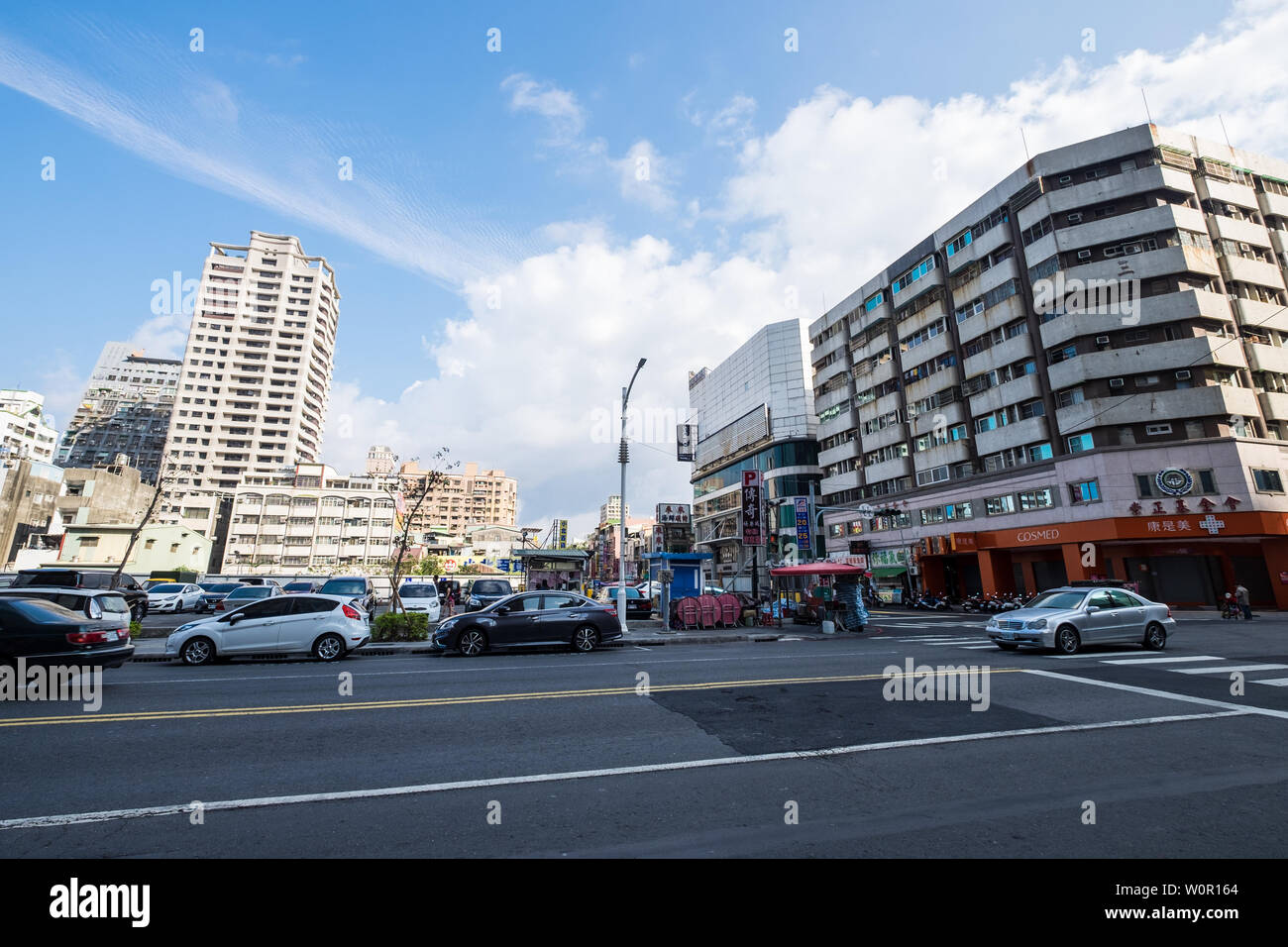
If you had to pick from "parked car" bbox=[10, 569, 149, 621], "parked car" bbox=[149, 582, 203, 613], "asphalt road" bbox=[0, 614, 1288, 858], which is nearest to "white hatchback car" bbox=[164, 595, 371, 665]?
"asphalt road" bbox=[0, 614, 1288, 858]

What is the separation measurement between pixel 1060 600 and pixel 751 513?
14073 millimetres

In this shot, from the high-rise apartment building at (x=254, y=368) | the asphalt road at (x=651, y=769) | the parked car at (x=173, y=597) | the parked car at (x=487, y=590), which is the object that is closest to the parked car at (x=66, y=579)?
the parked car at (x=173, y=597)

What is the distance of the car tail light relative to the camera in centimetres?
962

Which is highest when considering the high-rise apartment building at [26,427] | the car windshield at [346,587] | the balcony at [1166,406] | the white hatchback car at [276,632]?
the high-rise apartment building at [26,427]

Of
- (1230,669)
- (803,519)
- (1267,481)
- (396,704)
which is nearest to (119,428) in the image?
(803,519)

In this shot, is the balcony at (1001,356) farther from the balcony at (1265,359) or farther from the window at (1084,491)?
the balcony at (1265,359)

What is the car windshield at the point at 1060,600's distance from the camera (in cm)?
1432

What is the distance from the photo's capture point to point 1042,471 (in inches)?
1388

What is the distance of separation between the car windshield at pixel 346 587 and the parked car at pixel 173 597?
13.8 metres

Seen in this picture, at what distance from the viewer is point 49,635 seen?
9.49 meters

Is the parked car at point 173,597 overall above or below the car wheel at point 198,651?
above
